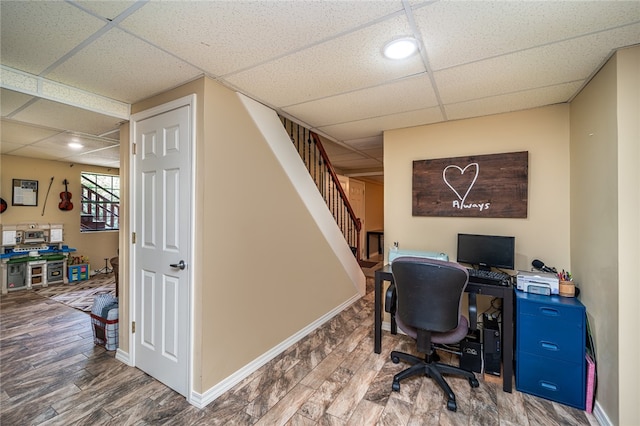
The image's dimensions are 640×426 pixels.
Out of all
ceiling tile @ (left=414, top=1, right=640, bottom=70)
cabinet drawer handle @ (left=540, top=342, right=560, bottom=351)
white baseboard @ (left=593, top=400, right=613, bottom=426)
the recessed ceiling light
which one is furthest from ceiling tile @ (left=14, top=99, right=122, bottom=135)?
white baseboard @ (left=593, top=400, right=613, bottom=426)

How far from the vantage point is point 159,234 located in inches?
86.9

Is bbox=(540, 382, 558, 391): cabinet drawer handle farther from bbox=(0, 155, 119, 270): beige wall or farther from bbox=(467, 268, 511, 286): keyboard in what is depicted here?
bbox=(0, 155, 119, 270): beige wall

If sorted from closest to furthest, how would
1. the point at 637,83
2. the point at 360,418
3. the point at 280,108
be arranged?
1. the point at 637,83
2. the point at 360,418
3. the point at 280,108

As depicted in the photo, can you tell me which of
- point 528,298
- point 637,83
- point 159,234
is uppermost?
point 637,83

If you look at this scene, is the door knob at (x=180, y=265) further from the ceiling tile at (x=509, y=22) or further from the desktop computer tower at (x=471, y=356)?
the desktop computer tower at (x=471, y=356)

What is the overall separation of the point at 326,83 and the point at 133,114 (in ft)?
5.58

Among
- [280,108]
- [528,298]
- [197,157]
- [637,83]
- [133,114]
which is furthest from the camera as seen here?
[280,108]

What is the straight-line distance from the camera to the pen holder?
2.12 metres

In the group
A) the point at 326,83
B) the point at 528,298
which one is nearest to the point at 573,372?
the point at 528,298

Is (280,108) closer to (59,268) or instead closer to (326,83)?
(326,83)

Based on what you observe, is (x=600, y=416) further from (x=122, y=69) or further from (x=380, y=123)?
(x=122, y=69)

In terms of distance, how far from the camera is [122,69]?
184 centimetres

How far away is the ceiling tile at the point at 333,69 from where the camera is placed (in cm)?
151

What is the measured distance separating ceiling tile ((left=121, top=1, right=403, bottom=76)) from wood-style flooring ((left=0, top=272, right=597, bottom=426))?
230 centimetres
